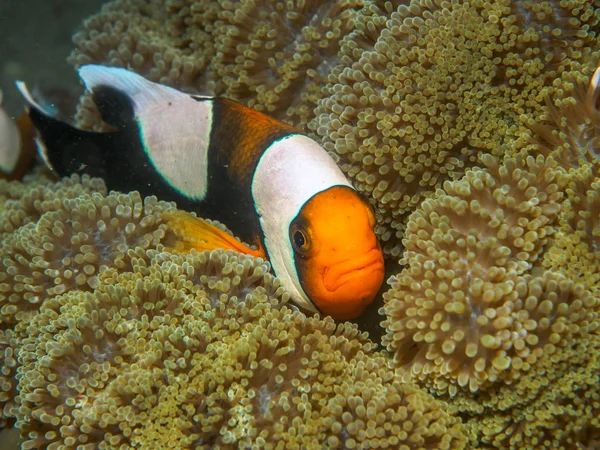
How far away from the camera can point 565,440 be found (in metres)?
1.31

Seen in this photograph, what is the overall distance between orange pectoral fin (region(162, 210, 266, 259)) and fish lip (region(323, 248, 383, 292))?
42 centimetres

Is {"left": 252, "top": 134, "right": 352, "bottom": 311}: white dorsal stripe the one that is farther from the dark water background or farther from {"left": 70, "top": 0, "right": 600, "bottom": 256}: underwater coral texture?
the dark water background

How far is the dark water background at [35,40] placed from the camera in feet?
12.4

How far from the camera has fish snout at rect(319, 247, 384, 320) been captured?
1.52 meters

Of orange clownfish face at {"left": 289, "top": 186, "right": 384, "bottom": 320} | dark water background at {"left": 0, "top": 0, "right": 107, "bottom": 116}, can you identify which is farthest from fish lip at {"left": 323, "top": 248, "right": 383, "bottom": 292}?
dark water background at {"left": 0, "top": 0, "right": 107, "bottom": 116}

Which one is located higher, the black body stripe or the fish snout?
the fish snout

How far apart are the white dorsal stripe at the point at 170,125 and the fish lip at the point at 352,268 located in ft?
2.43

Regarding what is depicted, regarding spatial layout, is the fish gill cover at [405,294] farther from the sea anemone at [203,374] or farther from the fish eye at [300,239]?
the fish eye at [300,239]

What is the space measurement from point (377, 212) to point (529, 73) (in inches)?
26.6

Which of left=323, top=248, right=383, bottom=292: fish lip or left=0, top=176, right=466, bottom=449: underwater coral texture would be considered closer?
left=0, top=176, right=466, bottom=449: underwater coral texture

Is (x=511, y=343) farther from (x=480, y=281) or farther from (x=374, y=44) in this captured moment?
(x=374, y=44)

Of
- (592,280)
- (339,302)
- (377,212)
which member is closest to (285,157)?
(377,212)

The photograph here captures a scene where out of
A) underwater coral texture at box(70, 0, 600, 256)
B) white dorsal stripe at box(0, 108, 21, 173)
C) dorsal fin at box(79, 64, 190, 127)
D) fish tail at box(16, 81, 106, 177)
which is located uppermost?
underwater coral texture at box(70, 0, 600, 256)

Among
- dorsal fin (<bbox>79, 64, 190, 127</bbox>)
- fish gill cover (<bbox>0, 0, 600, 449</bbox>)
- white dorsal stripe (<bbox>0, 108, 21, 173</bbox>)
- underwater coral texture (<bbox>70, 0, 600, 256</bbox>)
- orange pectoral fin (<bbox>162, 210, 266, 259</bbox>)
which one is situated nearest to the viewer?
fish gill cover (<bbox>0, 0, 600, 449</bbox>)
